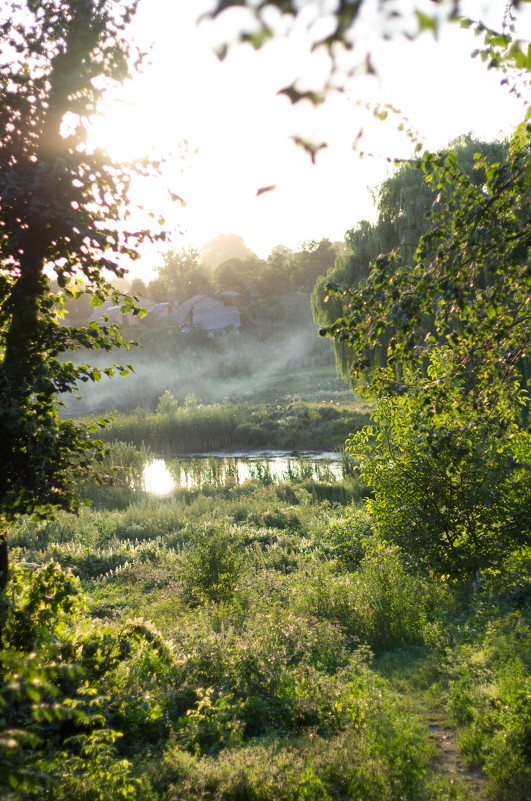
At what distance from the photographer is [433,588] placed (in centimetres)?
648

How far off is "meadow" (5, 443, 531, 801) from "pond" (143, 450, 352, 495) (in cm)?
872

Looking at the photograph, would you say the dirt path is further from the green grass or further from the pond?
the green grass

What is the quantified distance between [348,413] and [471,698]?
22565 mm

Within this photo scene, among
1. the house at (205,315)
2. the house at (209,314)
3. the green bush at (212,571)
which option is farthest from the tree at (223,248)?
the green bush at (212,571)

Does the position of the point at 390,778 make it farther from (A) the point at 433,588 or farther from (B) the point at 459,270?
(A) the point at 433,588

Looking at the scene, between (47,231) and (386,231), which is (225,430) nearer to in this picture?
(386,231)

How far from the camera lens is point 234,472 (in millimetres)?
17594

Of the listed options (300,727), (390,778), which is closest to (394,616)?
(300,727)

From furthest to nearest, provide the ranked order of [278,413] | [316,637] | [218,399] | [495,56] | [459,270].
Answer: [218,399] → [278,413] → [316,637] → [459,270] → [495,56]

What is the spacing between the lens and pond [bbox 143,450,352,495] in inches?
645

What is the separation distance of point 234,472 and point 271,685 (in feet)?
43.8

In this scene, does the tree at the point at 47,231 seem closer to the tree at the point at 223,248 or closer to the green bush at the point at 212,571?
the green bush at the point at 212,571

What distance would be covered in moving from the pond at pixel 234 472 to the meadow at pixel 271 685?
8.72 m

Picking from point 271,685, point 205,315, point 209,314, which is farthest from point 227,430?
point 205,315
